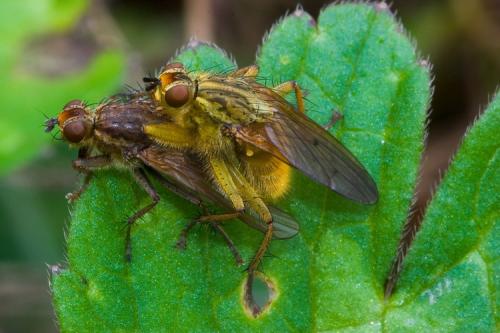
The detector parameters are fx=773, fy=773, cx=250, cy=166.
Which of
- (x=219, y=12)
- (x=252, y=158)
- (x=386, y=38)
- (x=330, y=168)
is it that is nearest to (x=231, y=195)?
(x=252, y=158)

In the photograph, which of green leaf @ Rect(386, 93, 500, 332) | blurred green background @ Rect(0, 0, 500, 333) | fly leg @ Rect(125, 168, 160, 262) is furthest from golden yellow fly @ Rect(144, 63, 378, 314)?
blurred green background @ Rect(0, 0, 500, 333)

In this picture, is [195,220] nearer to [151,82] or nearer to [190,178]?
[190,178]

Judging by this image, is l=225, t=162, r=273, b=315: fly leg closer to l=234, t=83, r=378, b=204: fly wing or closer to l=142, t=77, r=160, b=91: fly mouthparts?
l=234, t=83, r=378, b=204: fly wing

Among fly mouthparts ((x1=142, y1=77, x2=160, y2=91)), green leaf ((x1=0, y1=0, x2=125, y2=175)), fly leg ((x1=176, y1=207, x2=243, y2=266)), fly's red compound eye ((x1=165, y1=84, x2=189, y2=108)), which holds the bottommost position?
fly leg ((x1=176, y1=207, x2=243, y2=266))

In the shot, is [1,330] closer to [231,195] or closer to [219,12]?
[231,195]

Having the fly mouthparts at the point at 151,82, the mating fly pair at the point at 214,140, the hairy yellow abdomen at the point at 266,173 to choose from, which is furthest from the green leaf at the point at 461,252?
the fly mouthparts at the point at 151,82

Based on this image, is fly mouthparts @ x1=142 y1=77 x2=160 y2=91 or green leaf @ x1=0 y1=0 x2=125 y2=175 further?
green leaf @ x1=0 y1=0 x2=125 y2=175
